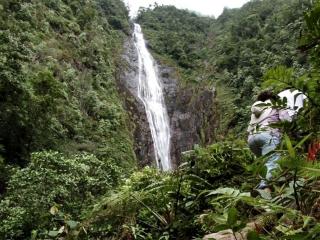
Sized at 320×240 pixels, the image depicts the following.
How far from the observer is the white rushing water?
20.3 m

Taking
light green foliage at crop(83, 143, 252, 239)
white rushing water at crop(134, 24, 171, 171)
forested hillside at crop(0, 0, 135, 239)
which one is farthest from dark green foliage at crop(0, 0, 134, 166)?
light green foliage at crop(83, 143, 252, 239)

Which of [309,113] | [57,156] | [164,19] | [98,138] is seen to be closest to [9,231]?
[57,156]

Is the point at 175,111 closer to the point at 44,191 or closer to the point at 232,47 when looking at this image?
the point at 232,47

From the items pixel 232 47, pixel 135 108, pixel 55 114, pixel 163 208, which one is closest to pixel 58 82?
pixel 55 114

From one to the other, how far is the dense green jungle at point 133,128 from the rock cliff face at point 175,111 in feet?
2.01

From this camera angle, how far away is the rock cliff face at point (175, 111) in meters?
20.5

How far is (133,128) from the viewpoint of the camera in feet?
67.4

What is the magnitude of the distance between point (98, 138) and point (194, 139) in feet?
22.9

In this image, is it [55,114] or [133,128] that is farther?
[133,128]

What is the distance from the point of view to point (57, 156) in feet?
25.4

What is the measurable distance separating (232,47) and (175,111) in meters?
7.00

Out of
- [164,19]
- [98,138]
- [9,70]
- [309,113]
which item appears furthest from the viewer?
[164,19]

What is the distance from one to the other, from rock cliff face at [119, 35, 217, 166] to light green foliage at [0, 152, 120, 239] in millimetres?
11169

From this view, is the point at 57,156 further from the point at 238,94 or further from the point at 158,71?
the point at 158,71
